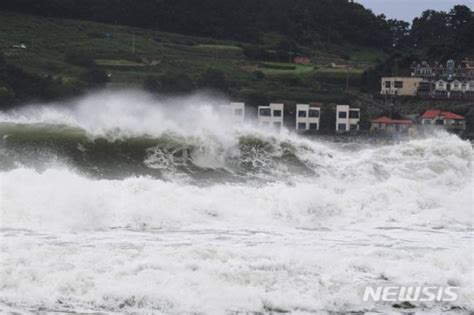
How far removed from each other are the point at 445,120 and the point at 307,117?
10888 mm

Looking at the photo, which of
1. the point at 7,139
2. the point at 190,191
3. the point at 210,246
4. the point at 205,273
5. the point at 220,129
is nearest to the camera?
the point at 205,273

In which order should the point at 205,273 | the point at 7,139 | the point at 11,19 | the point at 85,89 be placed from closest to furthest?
1. the point at 205,273
2. the point at 7,139
3. the point at 85,89
4. the point at 11,19

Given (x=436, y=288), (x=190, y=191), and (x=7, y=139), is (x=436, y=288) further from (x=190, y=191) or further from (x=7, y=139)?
(x=7, y=139)

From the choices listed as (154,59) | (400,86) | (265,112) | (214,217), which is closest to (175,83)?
(265,112)

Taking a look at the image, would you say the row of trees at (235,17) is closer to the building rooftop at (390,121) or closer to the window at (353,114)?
the window at (353,114)

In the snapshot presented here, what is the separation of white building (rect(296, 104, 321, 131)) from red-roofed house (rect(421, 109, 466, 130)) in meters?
8.85

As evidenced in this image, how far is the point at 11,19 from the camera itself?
8138cm

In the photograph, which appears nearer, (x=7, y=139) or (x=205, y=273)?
(x=205, y=273)

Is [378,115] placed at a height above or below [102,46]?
below

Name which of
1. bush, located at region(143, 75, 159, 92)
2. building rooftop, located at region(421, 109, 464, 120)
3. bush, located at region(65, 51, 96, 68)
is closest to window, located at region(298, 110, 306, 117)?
building rooftop, located at region(421, 109, 464, 120)

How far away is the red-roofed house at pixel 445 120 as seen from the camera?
59375mm

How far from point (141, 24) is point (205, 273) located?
77.5 m

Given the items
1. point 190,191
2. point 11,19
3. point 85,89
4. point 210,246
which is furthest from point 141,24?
point 210,246

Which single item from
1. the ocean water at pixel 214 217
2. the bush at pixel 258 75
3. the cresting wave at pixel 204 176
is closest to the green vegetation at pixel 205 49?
the bush at pixel 258 75
